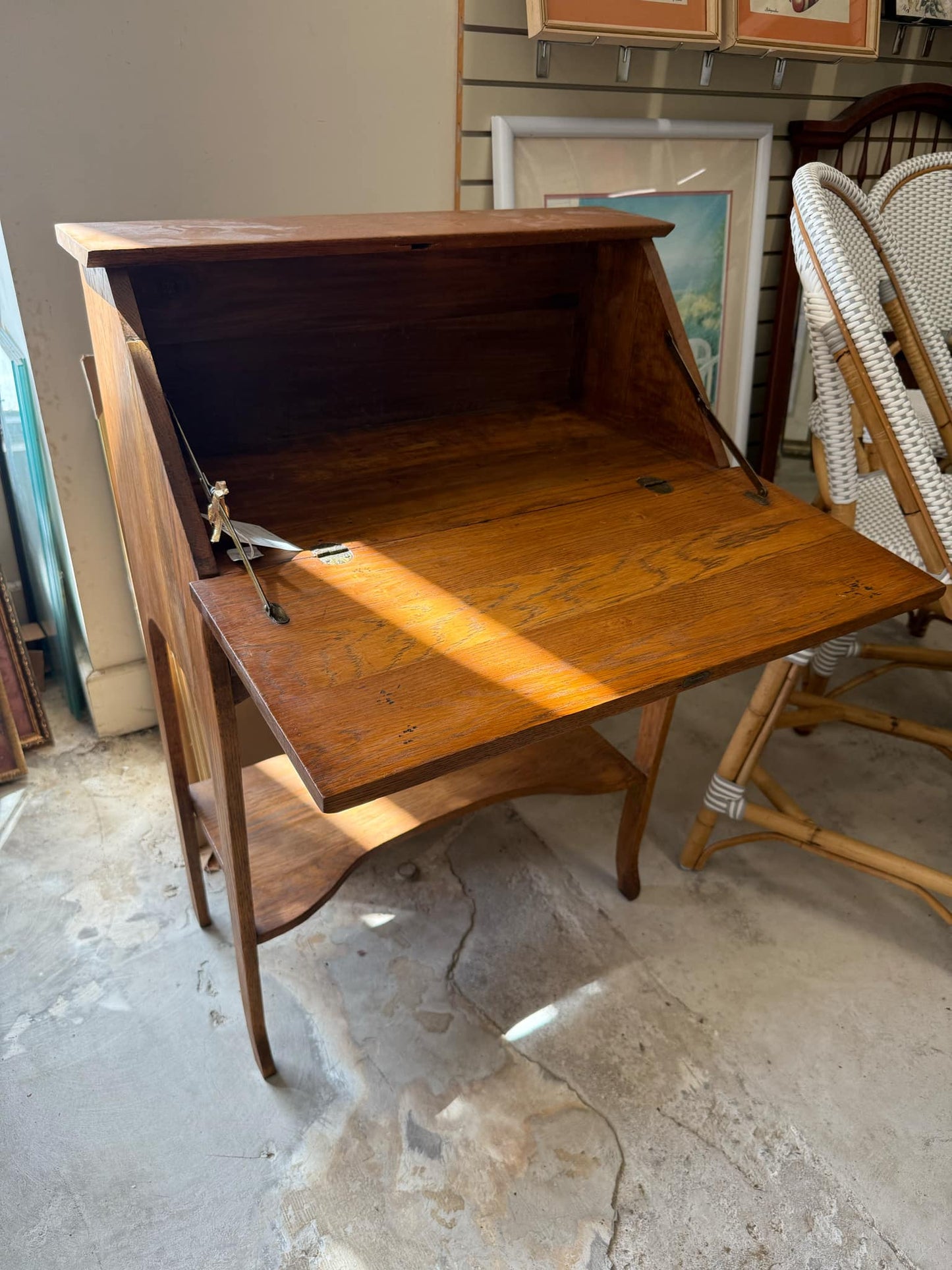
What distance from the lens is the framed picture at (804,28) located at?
212cm

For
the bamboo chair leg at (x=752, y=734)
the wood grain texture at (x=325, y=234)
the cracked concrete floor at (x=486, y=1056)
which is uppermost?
the wood grain texture at (x=325, y=234)

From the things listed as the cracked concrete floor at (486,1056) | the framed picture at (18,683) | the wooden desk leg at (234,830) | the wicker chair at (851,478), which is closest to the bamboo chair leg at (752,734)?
the wicker chair at (851,478)

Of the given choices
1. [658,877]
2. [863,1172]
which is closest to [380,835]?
[658,877]

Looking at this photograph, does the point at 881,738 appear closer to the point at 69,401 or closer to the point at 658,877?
the point at 658,877

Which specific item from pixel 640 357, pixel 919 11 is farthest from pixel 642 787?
pixel 919 11

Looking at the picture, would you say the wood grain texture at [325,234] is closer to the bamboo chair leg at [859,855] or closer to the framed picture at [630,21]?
the framed picture at [630,21]

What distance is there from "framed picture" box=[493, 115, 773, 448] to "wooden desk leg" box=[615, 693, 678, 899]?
792mm

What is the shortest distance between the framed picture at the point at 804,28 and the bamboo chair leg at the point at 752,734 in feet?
5.01

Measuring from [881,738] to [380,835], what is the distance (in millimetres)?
1410

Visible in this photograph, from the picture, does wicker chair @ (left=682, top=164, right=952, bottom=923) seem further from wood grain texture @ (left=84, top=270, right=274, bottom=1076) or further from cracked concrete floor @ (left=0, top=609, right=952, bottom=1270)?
wood grain texture @ (left=84, top=270, right=274, bottom=1076)

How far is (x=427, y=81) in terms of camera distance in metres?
1.84

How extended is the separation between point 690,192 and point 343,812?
1837 mm

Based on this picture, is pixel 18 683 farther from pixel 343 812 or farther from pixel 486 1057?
pixel 486 1057

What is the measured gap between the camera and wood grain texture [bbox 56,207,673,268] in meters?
1.03
